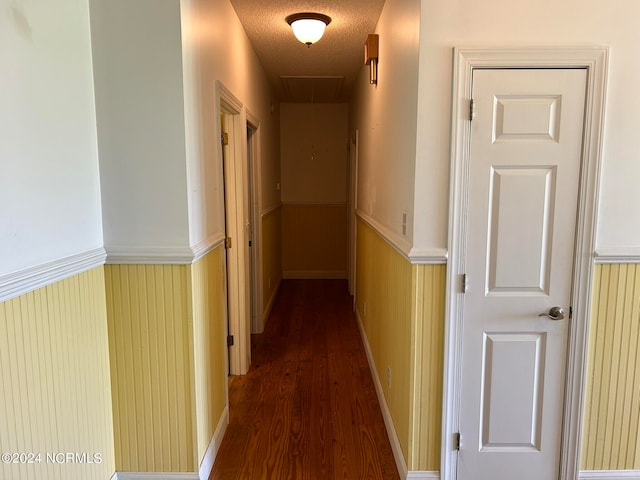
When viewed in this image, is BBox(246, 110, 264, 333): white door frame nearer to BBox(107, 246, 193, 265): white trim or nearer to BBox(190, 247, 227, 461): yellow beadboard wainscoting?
BBox(190, 247, 227, 461): yellow beadboard wainscoting

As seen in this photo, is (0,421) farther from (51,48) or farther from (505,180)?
(505,180)

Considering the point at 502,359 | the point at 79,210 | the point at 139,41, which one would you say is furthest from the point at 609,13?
the point at 79,210

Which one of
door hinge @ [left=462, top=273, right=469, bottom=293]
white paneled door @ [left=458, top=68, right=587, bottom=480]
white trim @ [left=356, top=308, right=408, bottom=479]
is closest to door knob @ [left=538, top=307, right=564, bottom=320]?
white paneled door @ [left=458, top=68, right=587, bottom=480]

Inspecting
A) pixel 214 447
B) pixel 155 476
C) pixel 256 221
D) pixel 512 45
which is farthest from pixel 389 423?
pixel 256 221

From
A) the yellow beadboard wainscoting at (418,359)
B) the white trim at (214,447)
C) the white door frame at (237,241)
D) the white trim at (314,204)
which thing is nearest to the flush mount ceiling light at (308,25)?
the white door frame at (237,241)

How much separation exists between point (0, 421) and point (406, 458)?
1645mm

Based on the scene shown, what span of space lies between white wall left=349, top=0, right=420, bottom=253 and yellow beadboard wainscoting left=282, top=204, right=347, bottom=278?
281cm

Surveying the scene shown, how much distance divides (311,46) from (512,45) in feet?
7.20

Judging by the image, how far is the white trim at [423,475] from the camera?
1.93 metres

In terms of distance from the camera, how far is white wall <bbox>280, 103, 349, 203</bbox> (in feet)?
19.9

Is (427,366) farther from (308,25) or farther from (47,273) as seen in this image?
(308,25)

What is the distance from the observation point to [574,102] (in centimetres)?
174

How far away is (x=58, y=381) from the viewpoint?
1530mm

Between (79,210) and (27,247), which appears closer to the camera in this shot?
(27,247)
